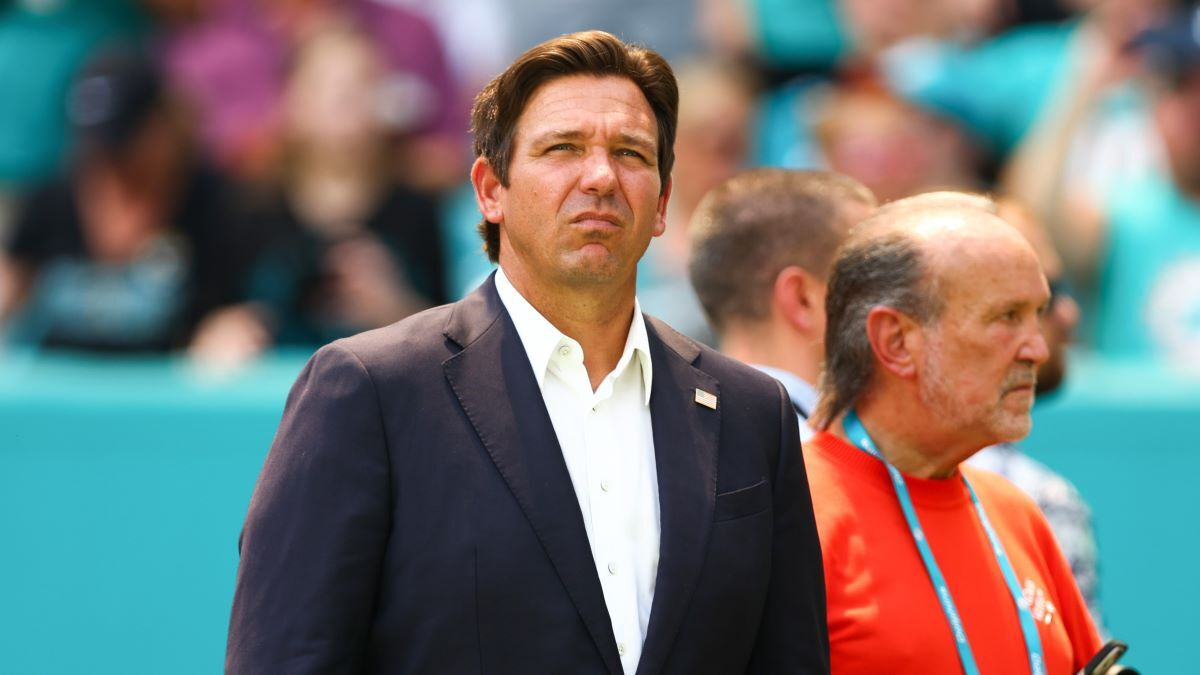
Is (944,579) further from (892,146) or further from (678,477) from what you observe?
(892,146)

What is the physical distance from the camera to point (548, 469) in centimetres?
221

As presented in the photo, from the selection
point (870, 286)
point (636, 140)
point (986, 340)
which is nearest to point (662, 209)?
point (636, 140)

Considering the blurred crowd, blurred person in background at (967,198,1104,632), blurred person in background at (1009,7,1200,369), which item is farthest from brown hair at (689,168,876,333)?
blurred person in background at (1009,7,1200,369)

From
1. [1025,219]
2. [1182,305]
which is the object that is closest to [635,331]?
[1025,219]

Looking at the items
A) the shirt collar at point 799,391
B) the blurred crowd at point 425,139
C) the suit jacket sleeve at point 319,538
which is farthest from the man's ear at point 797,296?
the blurred crowd at point 425,139

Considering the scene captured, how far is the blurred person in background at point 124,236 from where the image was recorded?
18.9 ft

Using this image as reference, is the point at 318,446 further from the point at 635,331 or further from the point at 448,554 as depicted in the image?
the point at 635,331

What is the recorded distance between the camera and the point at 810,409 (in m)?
3.20

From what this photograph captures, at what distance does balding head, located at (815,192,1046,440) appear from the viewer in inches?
107

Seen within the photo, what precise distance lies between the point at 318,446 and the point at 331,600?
193mm

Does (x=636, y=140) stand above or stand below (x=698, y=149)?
below

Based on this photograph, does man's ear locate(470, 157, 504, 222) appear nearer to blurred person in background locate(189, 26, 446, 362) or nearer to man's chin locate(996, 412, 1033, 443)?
man's chin locate(996, 412, 1033, 443)

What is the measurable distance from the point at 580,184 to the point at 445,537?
1.65ft

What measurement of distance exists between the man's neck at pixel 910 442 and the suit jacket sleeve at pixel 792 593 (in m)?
0.41
